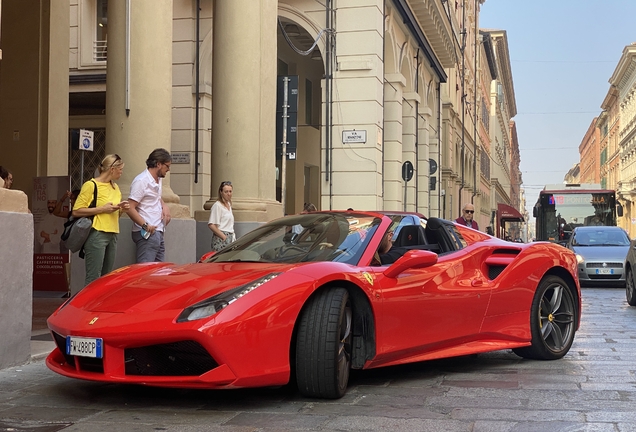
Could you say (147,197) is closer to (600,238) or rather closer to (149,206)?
(149,206)

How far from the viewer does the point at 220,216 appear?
11.0m

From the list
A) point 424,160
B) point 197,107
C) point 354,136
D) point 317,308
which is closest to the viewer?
point 317,308

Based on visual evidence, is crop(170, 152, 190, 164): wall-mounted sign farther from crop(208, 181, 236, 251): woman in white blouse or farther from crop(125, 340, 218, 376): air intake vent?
crop(125, 340, 218, 376): air intake vent

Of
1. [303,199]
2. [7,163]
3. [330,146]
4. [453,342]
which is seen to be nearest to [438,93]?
[303,199]

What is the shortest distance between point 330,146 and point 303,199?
7663mm

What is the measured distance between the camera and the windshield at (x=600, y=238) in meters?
20.2

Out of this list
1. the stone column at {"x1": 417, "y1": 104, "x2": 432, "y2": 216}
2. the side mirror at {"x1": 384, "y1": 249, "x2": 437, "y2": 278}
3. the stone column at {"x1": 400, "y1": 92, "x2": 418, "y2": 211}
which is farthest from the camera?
the stone column at {"x1": 417, "y1": 104, "x2": 432, "y2": 216}

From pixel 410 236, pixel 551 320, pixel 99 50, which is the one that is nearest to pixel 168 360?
pixel 410 236

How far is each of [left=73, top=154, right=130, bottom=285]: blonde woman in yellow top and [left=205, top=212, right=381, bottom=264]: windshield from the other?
2.34 m

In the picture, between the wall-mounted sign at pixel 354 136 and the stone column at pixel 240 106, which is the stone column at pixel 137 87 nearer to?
the stone column at pixel 240 106

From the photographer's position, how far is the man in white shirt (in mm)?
8742

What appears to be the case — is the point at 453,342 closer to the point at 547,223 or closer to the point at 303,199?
the point at 303,199

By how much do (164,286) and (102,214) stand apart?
3.37 meters

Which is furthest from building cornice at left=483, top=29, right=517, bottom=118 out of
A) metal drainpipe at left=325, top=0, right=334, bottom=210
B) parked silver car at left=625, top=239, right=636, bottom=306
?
parked silver car at left=625, top=239, right=636, bottom=306
